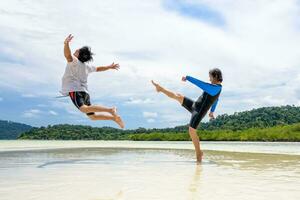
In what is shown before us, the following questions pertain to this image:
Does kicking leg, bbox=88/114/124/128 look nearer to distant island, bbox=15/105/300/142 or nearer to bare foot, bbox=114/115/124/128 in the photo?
bare foot, bbox=114/115/124/128

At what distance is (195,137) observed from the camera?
966cm

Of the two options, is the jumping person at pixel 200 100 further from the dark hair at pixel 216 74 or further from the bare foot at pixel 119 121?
the bare foot at pixel 119 121

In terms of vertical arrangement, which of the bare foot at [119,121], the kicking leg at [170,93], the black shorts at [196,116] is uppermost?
the kicking leg at [170,93]

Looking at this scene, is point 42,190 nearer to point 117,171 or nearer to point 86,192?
point 86,192

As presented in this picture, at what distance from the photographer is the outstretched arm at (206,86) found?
30.1 feet

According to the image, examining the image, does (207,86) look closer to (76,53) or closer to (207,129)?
(76,53)

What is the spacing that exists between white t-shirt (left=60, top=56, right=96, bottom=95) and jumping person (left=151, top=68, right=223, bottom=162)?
5.92 ft

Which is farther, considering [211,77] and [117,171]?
[211,77]

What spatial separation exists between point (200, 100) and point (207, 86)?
47cm


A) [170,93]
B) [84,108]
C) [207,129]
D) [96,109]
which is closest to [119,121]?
[96,109]

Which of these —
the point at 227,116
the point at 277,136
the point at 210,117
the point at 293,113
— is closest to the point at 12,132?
the point at 227,116

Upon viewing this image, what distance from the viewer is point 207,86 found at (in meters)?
9.34

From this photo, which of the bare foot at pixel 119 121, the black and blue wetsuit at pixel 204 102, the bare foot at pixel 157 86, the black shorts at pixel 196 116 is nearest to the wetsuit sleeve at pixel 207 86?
Answer: the black and blue wetsuit at pixel 204 102

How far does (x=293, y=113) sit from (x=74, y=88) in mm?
75629
